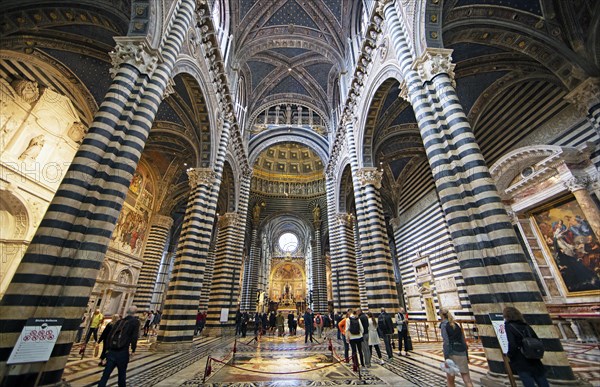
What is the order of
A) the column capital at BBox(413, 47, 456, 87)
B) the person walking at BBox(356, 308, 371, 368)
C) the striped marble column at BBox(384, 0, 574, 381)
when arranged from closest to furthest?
the striped marble column at BBox(384, 0, 574, 381) → the person walking at BBox(356, 308, 371, 368) → the column capital at BBox(413, 47, 456, 87)

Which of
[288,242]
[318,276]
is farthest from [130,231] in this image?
[288,242]

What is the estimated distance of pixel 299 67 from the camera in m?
21.3

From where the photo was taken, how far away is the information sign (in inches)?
151

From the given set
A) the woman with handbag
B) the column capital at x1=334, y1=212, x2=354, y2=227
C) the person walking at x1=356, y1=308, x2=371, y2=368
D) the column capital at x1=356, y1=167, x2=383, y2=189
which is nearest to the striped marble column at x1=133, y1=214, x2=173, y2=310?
the column capital at x1=334, y1=212, x2=354, y2=227

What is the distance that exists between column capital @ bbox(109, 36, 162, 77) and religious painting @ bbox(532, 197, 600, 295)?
14.4 meters

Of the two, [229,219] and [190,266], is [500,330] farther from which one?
[229,219]

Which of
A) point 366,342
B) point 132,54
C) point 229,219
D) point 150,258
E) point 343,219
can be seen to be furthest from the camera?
point 150,258

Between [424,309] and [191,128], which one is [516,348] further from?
[424,309]

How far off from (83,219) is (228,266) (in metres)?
11.4

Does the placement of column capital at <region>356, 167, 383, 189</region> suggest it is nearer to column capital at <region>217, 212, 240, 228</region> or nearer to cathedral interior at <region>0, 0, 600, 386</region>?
cathedral interior at <region>0, 0, 600, 386</region>

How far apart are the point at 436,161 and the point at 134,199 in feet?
59.7

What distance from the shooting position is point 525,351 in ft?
9.48

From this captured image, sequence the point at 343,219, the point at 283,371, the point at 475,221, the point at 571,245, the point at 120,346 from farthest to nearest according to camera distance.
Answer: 1. the point at 343,219
2. the point at 571,245
3. the point at 283,371
4. the point at 475,221
5. the point at 120,346

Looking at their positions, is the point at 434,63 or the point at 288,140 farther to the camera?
the point at 288,140
